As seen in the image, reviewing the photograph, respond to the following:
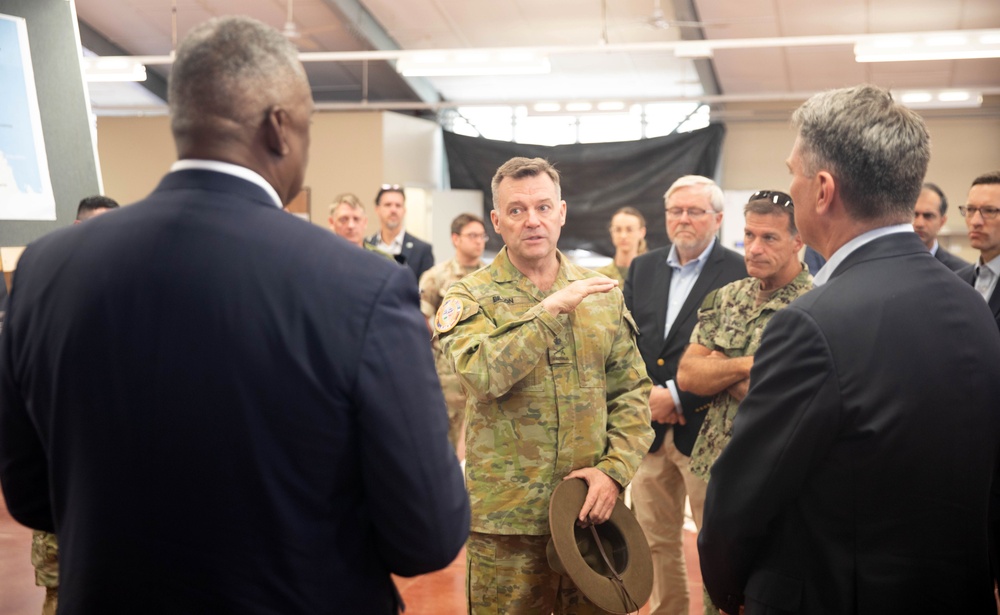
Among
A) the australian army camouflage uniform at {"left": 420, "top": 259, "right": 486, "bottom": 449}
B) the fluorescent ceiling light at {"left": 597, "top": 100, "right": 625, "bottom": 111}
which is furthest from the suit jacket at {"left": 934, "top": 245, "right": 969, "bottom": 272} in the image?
the fluorescent ceiling light at {"left": 597, "top": 100, "right": 625, "bottom": 111}

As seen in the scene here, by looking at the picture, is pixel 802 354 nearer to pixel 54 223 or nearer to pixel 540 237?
pixel 540 237

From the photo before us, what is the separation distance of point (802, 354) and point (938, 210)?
3815 millimetres

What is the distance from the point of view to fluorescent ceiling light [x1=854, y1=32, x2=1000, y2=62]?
23.7ft

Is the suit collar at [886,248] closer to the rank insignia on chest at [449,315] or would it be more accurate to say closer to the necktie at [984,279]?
the rank insignia on chest at [449,315]

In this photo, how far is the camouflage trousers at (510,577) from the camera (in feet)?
8.00

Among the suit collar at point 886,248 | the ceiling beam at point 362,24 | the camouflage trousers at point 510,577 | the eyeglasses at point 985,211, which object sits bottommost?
the camouflage trousers at point 510,577

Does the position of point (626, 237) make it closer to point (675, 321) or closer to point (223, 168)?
point (675, 321)

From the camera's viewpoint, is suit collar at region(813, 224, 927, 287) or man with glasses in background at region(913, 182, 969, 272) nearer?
suit collar at region(813, 224, 927, 287)

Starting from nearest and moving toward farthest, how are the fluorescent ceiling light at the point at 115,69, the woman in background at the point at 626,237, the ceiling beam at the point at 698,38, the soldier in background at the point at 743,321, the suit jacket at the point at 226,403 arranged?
the suit jacket at the point at 226,403 → the soldier in background at the point at 743,321 → the woman in background at the point at 626,237 → the fluorescent ceiling light at the point at 115,69 → the ceiling beam at the point at 698,38

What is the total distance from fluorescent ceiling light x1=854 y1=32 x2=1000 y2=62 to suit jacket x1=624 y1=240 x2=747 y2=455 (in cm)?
480

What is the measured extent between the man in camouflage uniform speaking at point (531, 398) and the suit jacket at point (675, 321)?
0.78 metres

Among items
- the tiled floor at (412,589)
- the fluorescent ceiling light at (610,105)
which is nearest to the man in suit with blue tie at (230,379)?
the tiled floor at (412,589)

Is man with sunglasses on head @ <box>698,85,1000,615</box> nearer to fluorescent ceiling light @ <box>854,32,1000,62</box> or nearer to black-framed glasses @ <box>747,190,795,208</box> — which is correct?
black-framed glasses @ <box>747,190,795,208</box>

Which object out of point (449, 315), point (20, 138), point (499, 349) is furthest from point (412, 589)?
point (20, 138)
